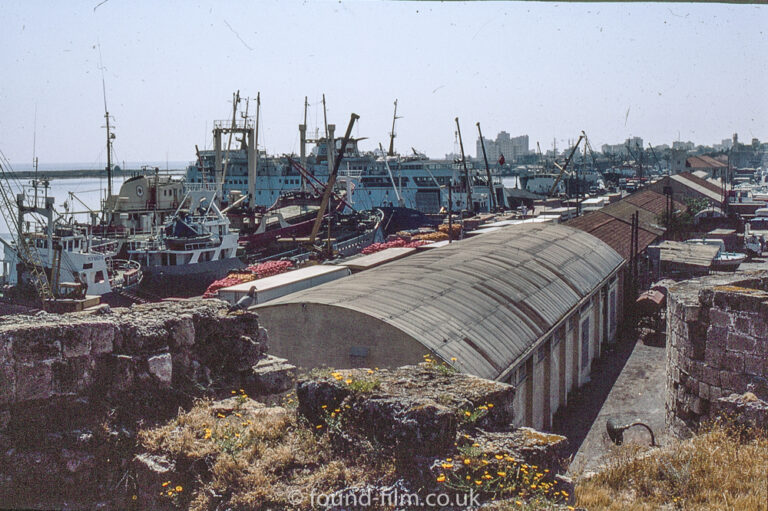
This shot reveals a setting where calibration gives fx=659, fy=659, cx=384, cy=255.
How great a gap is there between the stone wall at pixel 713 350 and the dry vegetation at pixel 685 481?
12.2 feet

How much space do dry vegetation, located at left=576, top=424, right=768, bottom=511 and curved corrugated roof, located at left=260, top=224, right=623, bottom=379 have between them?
5.97 meters

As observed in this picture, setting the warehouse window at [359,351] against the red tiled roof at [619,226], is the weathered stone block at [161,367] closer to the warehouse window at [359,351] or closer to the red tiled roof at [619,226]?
the warehouse window at [359,351]

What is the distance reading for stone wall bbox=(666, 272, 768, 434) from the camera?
12.6 meters

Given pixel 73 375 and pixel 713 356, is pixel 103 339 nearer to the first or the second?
pixel 73 375

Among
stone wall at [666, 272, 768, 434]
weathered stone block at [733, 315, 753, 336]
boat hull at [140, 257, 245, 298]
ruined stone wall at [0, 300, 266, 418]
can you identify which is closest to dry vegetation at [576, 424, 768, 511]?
stone wall at [666, 272, 768, 434]

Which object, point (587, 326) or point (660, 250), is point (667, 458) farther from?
point (660, 250)

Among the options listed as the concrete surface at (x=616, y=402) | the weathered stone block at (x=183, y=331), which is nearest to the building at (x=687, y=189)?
the concrete surface at (x=616, y=402)

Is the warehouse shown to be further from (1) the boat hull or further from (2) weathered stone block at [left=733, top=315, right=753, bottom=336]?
(1) the boat hull

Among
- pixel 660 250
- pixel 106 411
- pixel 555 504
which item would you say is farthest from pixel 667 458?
pixel 660 250

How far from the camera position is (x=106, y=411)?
7934mm

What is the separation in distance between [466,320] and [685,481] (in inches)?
365

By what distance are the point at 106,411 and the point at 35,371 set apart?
94 cm

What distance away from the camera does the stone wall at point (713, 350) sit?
41.4ft

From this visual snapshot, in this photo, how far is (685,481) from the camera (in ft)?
25.3
